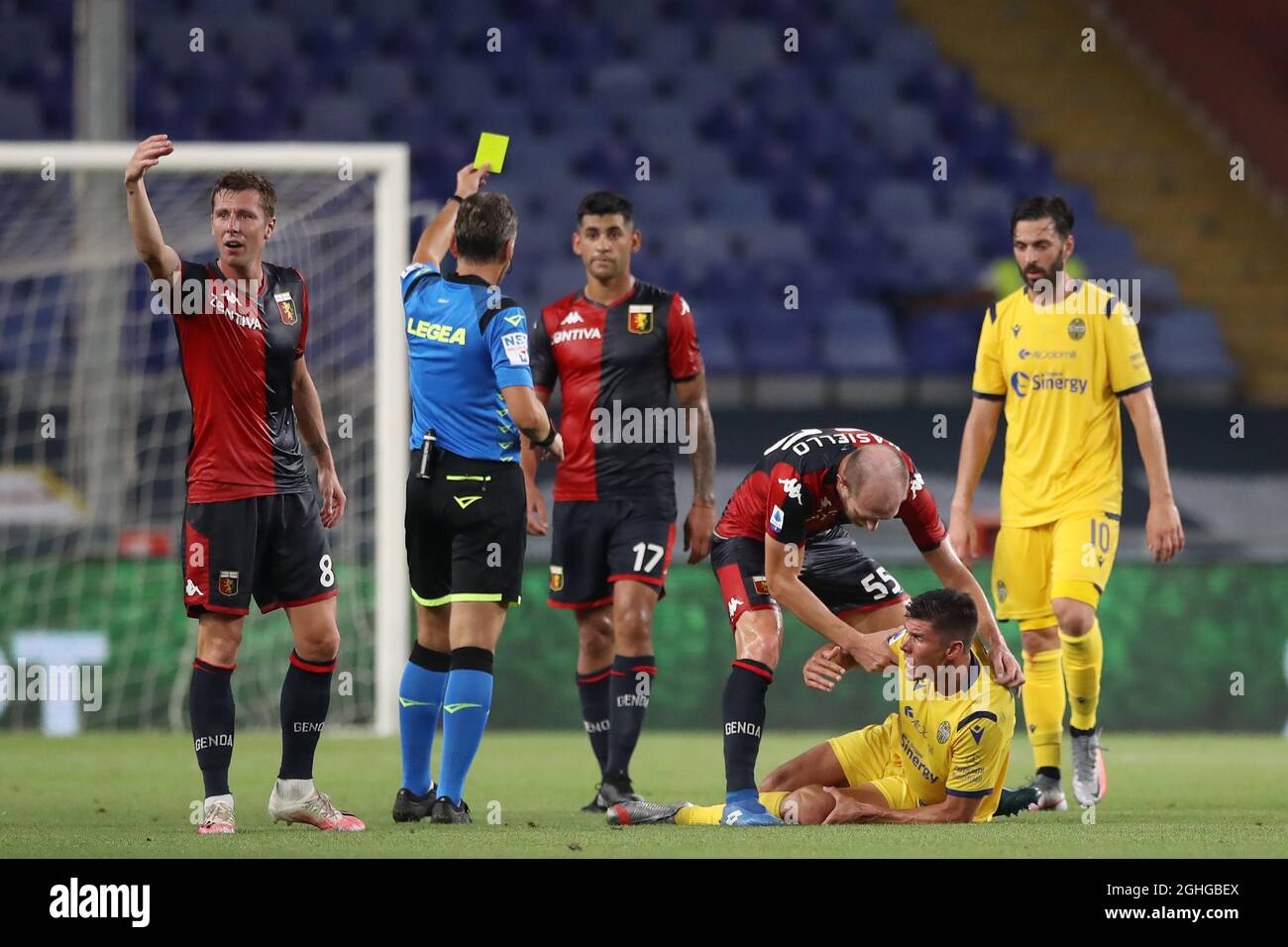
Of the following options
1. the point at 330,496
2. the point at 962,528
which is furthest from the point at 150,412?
the point at 962,528

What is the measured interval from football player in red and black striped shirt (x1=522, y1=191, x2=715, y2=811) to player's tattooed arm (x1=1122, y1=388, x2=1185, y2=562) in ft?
5.05

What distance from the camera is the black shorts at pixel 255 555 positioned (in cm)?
533

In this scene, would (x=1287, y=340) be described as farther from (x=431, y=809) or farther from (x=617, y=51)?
(x=431, y=809)

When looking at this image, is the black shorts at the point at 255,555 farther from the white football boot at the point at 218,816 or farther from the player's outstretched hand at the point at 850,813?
the player's outstretched hand at the point at 850,813

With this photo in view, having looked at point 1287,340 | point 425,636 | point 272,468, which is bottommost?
point 425,636

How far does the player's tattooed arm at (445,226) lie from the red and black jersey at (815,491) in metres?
1.30

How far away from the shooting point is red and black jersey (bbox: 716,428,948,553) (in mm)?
5371

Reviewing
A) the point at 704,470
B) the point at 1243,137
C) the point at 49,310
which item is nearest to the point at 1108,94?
the point at 1243,137

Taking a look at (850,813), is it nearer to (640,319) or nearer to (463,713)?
(463,713)

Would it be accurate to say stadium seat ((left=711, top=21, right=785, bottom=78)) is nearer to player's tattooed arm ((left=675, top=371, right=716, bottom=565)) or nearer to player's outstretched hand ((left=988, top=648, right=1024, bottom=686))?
player's tattooed arm ((left=675, top=371, right=716, bottom=565))

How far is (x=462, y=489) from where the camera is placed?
19.0 feet

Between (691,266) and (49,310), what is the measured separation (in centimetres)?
437

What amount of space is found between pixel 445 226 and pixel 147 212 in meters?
1.24

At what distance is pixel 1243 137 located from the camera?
1475cm
